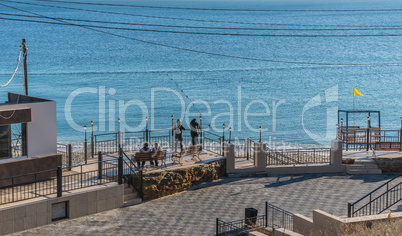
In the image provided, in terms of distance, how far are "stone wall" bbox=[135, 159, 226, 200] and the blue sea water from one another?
25.4 m

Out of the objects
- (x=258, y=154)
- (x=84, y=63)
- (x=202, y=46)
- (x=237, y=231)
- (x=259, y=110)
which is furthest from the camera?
(x=202, y=46)

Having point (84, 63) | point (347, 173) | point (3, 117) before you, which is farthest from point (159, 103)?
point (3, 117)

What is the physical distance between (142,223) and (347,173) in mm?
10954

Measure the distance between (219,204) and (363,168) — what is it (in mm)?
8135

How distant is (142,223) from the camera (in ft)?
69.2

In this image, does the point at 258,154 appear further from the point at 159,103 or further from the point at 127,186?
the point at 159,103

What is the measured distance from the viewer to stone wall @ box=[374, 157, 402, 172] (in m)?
27.6

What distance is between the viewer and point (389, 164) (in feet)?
90.7

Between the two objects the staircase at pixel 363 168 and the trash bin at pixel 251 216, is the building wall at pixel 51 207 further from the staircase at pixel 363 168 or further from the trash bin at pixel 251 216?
the staircase at pixel 363 168

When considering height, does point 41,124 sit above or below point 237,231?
above

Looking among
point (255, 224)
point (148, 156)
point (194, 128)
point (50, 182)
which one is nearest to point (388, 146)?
point (194, 128)

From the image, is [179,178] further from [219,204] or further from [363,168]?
[363,168]

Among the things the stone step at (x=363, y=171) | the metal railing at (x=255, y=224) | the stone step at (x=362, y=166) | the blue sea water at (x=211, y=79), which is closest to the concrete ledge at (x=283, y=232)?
the metal railing at (x=255, y=224)

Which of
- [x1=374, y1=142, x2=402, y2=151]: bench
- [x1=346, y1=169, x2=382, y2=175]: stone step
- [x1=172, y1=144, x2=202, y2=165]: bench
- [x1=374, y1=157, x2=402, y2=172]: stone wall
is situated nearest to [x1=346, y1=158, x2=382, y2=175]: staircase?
[x1=346, y1=169, x2=382, y2=175]: stone step
